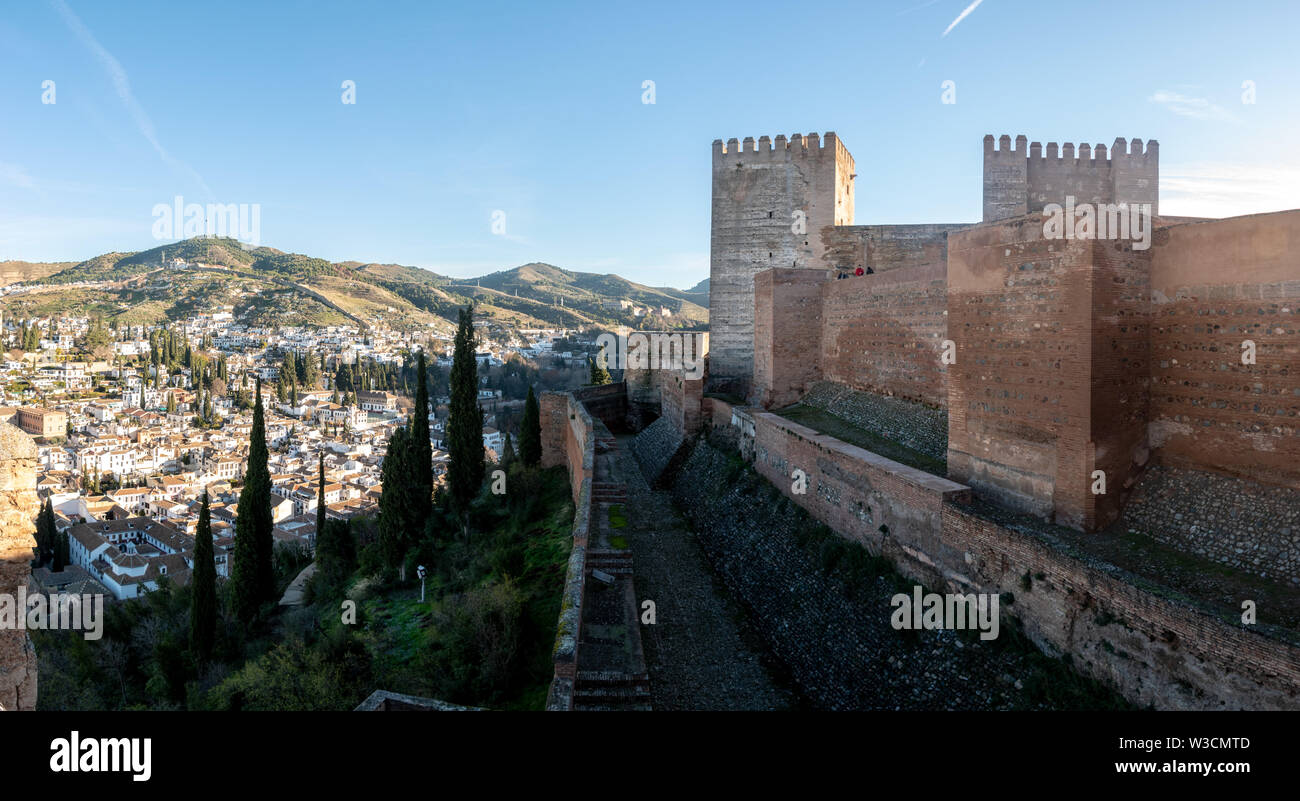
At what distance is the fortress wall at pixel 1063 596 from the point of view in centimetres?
431

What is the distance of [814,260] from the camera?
17.3 m

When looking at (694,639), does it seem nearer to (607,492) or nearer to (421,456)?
(607,492)

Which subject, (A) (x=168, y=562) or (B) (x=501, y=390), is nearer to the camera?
(A) (x=168, y=562)

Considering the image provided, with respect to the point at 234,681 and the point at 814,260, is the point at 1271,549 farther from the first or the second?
the point at 234,681

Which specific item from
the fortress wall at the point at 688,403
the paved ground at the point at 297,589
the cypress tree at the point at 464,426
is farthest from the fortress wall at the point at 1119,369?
the paved ground at the point at 297,589

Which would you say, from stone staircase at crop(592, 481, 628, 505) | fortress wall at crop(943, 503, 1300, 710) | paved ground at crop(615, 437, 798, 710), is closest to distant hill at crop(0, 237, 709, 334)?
stone staircase at crop(592, 481, 628, 505)

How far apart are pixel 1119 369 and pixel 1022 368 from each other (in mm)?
769

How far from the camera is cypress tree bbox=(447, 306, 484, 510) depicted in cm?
1966

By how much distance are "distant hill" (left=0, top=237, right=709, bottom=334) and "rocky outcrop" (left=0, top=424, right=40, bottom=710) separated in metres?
84.2

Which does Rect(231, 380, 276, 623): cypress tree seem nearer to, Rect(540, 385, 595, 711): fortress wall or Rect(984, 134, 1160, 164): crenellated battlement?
Rect(540, 385, 595, 711): fortress wall

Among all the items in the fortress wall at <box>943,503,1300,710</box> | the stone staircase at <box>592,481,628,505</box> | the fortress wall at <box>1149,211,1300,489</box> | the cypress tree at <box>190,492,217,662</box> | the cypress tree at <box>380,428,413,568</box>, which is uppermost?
the fortress wall at <box>1149,211,1300,489</box>

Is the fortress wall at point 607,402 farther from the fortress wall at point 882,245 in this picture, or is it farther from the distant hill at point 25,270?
the distant hill at point 25,270
